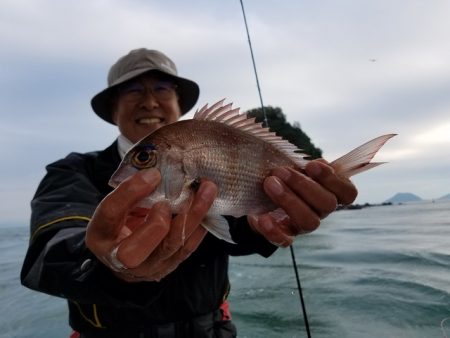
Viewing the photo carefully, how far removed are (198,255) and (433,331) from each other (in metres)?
4.43

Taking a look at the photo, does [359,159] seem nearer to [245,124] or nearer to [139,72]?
[245,124]

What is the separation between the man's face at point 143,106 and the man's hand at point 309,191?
5.58 feet

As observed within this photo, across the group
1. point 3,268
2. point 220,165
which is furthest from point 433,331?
point 3,268

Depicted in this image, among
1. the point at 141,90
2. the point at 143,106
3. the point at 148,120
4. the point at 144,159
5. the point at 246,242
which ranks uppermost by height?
the point at 141,90

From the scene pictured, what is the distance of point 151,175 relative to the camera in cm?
183

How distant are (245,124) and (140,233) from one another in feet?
Result: 3.44

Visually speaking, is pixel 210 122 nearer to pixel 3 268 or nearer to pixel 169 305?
pixel 169 305

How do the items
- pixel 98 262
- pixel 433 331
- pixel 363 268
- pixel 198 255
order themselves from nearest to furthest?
pixel 98 262 < pixel 198 255 < pixel 433 331 < pixel 363 268

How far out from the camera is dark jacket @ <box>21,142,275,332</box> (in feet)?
6.67

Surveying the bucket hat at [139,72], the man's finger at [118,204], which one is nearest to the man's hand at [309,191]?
the man's finger at [118,204]

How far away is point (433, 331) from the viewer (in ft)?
17.9

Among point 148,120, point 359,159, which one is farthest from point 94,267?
point 148,120

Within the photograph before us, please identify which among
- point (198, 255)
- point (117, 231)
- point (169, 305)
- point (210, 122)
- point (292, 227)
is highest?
point (210, 122)

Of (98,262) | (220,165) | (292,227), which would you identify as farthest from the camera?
(292,227)
